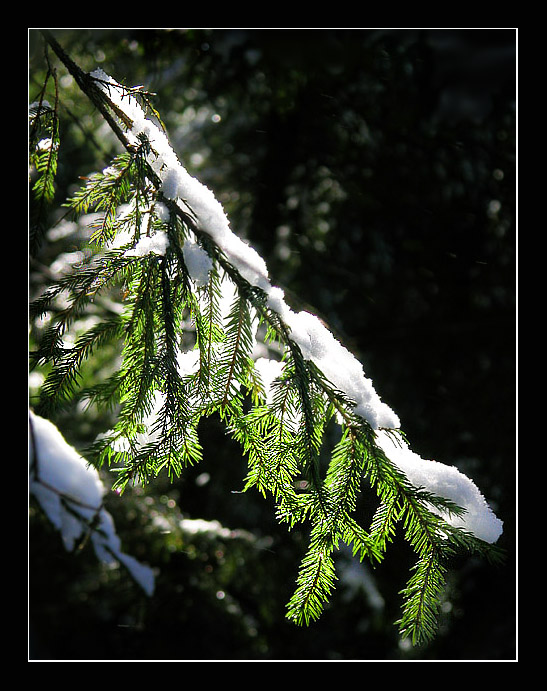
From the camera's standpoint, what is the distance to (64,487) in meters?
2.04

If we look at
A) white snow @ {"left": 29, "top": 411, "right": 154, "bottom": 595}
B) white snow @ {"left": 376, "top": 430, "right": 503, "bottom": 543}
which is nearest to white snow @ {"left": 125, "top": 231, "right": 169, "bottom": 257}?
white snow @ {"left": 376, "top": 430, "right": 503, "bottom": 543}

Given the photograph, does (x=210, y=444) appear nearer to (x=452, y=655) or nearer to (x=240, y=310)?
(x=452, y=655)

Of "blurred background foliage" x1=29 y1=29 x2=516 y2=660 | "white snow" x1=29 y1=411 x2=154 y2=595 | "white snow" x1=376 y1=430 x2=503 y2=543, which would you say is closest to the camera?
"white snow" x1=376 y1=430 x2=503 y2=543

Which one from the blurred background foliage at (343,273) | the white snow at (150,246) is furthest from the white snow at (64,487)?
the white snow at (150,246)

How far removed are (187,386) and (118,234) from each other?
1.11 feet

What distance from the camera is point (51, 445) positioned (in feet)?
6.31

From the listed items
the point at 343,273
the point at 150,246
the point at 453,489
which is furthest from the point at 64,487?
the point at 343,273

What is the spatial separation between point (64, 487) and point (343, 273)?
1853mm

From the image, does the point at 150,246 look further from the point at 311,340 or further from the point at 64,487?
the point at 64,487

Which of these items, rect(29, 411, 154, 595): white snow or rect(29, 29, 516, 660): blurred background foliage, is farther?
rect(29, 29, 516, 660): blurred background foliage

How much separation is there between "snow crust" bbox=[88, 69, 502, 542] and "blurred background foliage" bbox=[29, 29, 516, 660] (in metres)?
1.77

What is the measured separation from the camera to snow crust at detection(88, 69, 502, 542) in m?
1.00

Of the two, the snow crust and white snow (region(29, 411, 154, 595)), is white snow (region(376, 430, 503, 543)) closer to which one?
the snow crust

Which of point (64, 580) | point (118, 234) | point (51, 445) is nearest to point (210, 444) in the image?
point (64, 580)
